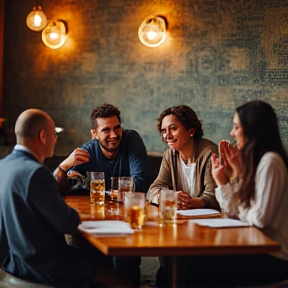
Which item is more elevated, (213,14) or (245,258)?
(213,14)

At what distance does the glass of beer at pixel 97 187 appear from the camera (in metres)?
3.62

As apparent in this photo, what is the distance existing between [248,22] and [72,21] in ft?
7.33

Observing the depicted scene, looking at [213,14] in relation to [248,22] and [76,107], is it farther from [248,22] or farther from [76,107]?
[76,107]

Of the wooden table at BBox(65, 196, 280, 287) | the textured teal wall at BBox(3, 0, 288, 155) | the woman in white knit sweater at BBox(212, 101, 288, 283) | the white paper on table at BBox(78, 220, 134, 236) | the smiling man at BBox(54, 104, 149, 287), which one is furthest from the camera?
the textured teal wall at BBox(3, 0, 288, 155)

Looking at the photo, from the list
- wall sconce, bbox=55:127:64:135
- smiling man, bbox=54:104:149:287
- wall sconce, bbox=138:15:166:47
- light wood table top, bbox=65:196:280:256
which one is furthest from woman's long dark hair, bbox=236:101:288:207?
wall sconce, bbox=55:127:64:135

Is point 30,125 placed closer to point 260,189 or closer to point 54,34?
point 260,189

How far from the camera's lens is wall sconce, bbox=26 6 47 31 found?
6527 millimetres

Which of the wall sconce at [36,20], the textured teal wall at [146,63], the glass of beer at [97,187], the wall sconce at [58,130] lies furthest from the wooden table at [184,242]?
the wall sconce at [36,20]

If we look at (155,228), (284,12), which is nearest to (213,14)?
(284,12)

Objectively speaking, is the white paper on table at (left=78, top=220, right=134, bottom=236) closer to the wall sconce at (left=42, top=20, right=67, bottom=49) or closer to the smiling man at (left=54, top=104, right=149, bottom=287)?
the smiling man at (left=54, top=104, right=149, bottom=287)

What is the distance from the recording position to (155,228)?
9.39ft

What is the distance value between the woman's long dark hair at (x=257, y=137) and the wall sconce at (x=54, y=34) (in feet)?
13.5

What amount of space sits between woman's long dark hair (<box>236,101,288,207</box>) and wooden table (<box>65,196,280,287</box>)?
28 cm

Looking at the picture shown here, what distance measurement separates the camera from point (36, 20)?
6527 millimetres
